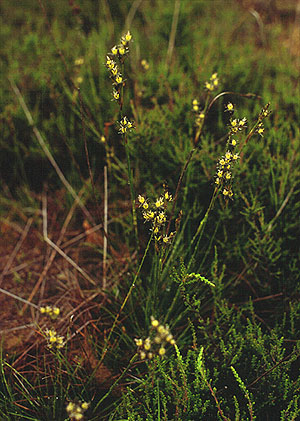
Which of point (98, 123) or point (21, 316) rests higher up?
point (98, 123)

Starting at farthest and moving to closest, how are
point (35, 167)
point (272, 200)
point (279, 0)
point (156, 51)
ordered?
point (279, 0) → point (156, 51) → point (35, 167) → point (272, 200)

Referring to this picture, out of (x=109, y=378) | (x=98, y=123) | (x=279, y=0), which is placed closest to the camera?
(x=109, y=378)

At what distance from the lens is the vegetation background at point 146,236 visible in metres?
1.58

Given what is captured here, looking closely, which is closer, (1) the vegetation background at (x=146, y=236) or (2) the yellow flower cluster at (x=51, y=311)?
(2) the yellow flower cluster at (x=51, y=311)

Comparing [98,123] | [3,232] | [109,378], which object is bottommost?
[109,378]

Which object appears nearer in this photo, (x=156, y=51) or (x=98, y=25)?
(x=156, y=51)

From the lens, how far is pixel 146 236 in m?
2.09

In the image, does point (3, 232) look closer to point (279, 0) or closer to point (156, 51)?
point (156, 51)

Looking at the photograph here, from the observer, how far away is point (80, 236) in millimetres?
2348

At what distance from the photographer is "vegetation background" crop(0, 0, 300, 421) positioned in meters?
1.58

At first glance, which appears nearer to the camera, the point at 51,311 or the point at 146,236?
the point at 51,311

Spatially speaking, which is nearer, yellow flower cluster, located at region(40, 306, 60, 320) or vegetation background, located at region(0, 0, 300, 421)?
yellow flower cluster, located at region(40, 306, 60, 320)

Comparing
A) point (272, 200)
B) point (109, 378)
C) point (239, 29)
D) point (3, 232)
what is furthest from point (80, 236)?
point (239, 29)

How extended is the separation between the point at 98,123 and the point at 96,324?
1212 millimetres
